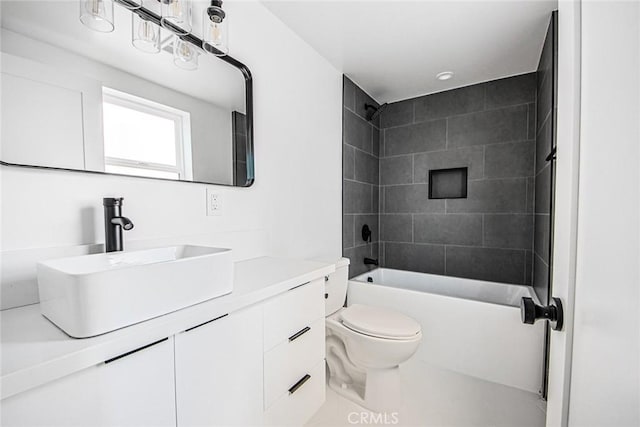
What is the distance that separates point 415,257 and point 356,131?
1.41 meters

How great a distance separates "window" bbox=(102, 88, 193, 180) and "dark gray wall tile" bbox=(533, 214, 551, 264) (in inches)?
82.5

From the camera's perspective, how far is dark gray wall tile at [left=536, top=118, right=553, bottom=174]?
1808 millimetres

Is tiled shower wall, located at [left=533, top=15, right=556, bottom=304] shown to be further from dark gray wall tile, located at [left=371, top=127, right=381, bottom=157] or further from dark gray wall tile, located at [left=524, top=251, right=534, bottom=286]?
dark gray wall tile, located at [left=371, top=127, right=381, bottom=157]

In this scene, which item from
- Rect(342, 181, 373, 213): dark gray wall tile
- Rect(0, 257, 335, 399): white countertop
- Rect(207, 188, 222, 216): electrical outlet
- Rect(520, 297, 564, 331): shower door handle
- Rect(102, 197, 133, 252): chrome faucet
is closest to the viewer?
Rect(0, 257, 335, 399): white countertop

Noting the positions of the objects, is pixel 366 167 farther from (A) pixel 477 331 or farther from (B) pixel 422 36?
(A) pixel 477 331

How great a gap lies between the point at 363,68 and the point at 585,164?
2.14 m

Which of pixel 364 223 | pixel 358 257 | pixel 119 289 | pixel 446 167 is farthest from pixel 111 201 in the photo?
pixel 446 167

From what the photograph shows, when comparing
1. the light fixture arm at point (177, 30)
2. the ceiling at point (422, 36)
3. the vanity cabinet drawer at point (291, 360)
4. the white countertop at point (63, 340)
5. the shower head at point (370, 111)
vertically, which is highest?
the ceiling at point (422, 36)

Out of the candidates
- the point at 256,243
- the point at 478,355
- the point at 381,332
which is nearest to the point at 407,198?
the point at 478,355

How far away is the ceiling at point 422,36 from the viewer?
1652mm

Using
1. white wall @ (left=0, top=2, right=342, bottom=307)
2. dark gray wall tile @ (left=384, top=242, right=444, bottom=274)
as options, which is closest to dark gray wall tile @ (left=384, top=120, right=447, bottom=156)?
white wall @ (left=0, top=2, right=342, bottom=307)

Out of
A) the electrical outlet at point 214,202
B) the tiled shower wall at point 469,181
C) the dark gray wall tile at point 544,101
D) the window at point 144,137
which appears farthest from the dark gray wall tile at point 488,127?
the window at point 144,137

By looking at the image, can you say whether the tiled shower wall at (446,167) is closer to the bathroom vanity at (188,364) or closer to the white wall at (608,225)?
the bathroom vanity at (188,364)

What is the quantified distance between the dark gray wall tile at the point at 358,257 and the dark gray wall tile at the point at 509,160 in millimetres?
1305
